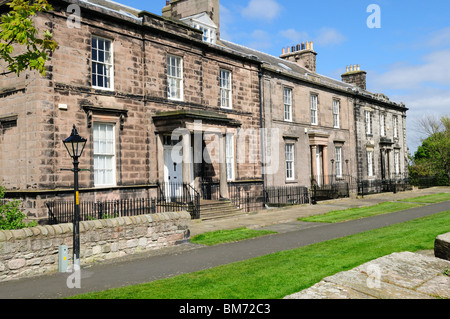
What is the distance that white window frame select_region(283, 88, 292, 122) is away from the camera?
26359 mm

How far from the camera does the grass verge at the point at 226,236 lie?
12.5 meters

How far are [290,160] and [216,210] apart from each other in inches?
374

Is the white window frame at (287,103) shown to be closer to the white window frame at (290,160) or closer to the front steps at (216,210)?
the white window frame at (290,160)

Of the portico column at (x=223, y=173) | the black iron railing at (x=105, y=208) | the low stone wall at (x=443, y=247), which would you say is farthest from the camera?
the portico column at (x=223, y=173)

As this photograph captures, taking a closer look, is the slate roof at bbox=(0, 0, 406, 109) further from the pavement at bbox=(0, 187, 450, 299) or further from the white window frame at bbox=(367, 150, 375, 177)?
the pavement at bbox=(0, 187, 450, 299)

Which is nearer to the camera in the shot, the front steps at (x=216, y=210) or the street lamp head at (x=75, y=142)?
the street lamp head at (x=75, y=142)

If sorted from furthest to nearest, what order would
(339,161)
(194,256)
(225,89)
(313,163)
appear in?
(339,161) → (313,163) → (225,89) → (194,256)

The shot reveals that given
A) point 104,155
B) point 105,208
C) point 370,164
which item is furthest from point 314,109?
point 105,208

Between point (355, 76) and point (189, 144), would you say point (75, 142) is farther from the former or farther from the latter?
point (355, 76)

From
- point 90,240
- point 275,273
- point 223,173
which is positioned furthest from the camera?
point 223,173

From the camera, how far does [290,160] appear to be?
26.4 metres

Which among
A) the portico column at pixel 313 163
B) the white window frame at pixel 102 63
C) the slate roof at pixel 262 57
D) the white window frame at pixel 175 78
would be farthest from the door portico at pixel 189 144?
the portico column at pixel 313 163

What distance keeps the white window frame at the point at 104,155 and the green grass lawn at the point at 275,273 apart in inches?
339

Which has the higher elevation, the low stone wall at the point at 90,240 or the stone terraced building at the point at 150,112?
the stone terraced building at the point at 150,112
